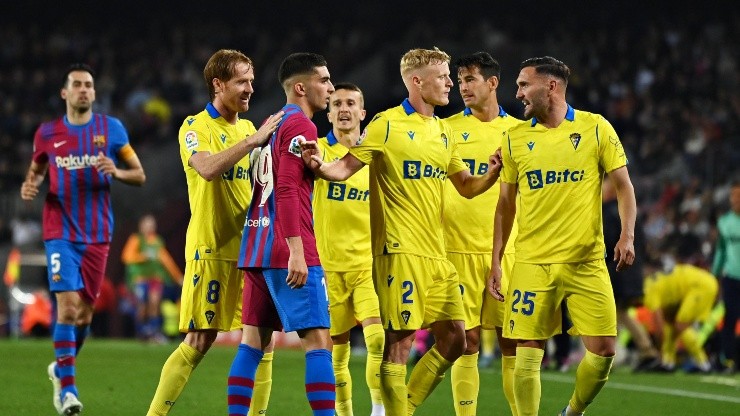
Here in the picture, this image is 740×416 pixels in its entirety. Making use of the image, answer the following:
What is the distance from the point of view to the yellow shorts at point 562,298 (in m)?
7.65

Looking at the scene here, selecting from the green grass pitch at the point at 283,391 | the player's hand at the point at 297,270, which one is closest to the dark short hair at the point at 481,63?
the green grass pitch at the point at 283,391

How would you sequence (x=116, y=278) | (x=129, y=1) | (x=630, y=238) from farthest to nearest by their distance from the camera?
(x=129, y=1) < (x=116, y=278) < (x=630, y=238)

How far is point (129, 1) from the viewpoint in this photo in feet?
109

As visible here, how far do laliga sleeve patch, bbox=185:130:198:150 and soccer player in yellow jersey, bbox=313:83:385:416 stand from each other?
216 centimetres

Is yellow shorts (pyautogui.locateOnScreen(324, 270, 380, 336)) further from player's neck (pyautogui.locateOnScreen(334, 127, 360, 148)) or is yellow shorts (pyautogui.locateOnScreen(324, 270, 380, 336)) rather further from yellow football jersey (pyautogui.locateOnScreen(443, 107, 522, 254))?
player's neck (pyautogui.locateOnScreen(334, 127, 360, 148))

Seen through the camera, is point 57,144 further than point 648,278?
No

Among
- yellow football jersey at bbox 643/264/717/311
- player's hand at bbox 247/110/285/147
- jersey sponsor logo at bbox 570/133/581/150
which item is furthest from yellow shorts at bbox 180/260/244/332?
yellow football jersey at bbox 643/264/717/311

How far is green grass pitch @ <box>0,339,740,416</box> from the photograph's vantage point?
32.6 ft

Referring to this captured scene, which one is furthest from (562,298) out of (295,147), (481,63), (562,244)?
(295,147)

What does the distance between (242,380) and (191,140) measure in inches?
61.3

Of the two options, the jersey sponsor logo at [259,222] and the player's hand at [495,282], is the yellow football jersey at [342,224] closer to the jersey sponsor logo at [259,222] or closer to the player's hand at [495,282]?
the player's hand at [495,282]

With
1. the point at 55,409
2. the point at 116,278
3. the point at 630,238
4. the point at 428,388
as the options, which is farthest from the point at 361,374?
the point at 116,278

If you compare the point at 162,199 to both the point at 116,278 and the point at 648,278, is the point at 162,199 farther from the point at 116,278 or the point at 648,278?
the point at 648,278

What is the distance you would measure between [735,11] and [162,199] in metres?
13.6
